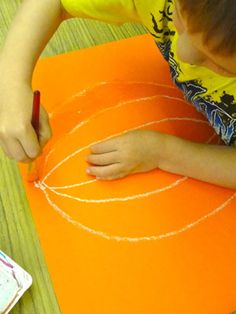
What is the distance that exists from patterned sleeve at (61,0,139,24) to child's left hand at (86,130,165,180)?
16 centimetres

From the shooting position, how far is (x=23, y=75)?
530 mm

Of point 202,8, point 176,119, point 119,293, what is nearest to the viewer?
point 202,8

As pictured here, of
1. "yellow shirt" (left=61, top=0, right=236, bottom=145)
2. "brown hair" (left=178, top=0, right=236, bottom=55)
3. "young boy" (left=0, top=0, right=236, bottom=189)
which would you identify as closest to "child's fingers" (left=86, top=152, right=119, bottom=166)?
"young boy" (left=0, top=0, right=236, bottom=189)

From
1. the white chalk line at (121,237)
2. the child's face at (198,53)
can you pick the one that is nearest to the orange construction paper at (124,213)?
the white chalk line at (121,237)

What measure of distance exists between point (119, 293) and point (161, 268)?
2.2 inches

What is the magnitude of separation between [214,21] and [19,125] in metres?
0.27

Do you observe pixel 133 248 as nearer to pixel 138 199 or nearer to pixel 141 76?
pixel 138 199

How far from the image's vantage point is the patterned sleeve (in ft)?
1.76

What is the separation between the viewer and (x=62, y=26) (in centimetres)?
70

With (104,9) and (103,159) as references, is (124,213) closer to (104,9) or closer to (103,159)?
(103,159)

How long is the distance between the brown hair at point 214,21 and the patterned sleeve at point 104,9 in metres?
0.22

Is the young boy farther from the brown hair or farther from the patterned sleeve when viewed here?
the brown hair

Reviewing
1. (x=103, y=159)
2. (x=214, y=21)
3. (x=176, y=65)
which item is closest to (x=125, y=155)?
(x=103, y=159)

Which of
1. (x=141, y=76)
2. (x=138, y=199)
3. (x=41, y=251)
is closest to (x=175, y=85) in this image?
(x=141, y=76)
